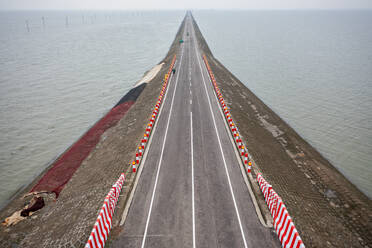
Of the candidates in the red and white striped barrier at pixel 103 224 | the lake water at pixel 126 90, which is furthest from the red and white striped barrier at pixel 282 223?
the lake water at pixel 126 90

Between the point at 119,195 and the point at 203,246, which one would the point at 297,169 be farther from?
the point at 119,195

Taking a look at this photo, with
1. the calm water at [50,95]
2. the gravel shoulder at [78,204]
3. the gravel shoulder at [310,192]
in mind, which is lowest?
the calm water at [50,95]

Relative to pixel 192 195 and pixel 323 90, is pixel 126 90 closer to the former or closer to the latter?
pixel 192 195

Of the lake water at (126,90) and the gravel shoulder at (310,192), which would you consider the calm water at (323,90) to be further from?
the gravel shoulder at (310,192)

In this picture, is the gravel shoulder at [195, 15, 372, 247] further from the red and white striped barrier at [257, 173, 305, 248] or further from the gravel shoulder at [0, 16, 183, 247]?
the gravel shoulder at [0, 16, 183, 247]

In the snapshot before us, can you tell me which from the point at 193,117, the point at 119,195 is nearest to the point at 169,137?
the point at 193,117

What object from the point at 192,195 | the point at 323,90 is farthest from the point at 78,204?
the point at 323,90

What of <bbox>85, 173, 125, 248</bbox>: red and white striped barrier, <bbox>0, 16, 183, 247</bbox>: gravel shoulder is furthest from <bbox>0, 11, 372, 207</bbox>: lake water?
<bbox>85, 173, 125, 248</bbox>: red and white striped barrier
